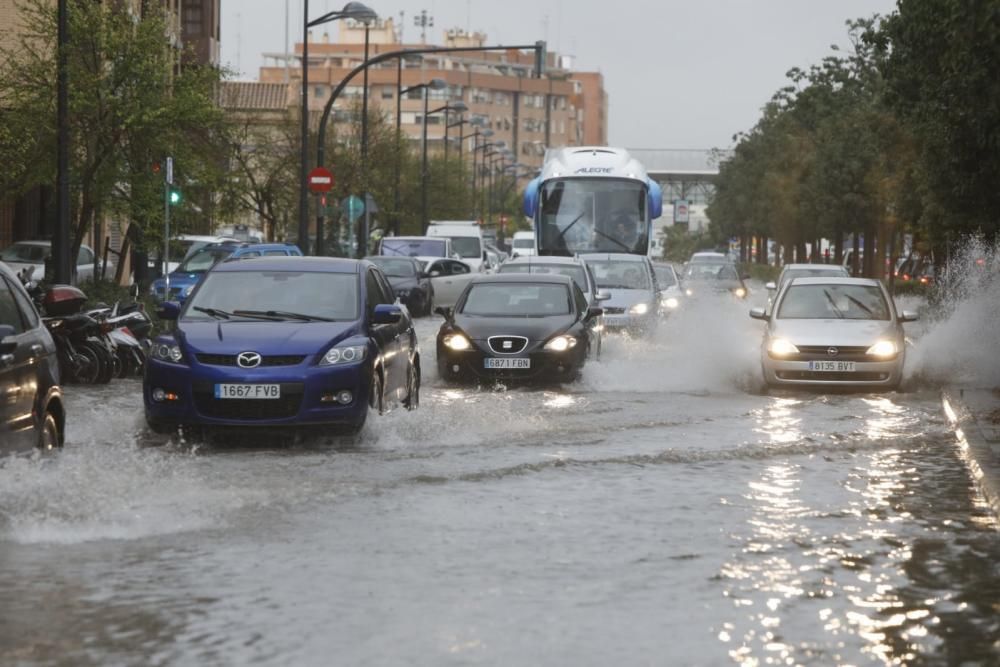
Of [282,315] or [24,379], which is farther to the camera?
[282,315]

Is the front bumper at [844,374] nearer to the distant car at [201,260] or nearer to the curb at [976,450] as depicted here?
the curb at [976,450]

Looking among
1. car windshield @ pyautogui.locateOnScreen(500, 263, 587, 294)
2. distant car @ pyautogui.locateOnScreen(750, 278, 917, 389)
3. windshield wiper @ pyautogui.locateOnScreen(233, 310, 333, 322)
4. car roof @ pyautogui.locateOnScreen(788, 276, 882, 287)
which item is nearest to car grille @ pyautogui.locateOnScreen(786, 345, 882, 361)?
distant car @ pyautogui.locateOnScreen(750, 278, 917, 389)

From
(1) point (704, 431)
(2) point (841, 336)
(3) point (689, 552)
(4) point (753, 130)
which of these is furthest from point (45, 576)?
(4) point (753, 130)

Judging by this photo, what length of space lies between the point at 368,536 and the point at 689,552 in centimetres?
167

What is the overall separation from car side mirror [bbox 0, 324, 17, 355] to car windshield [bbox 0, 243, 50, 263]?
27658 millimetres

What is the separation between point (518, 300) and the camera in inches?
933

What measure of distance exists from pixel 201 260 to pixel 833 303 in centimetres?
2005

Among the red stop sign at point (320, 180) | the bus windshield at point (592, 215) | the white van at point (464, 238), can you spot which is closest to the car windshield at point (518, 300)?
the bus windshield at point (592, 215)

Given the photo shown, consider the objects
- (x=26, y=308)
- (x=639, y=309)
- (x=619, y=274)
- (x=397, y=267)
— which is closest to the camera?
(x=26, y=308)

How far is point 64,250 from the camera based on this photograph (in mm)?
26281

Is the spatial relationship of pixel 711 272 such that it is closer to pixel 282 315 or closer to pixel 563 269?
pixel 563 269

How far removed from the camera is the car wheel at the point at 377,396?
623 inches

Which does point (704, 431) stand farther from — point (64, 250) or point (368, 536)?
point (64, 250)

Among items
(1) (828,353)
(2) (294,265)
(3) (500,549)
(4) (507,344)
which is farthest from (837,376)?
(3) (500,549)
